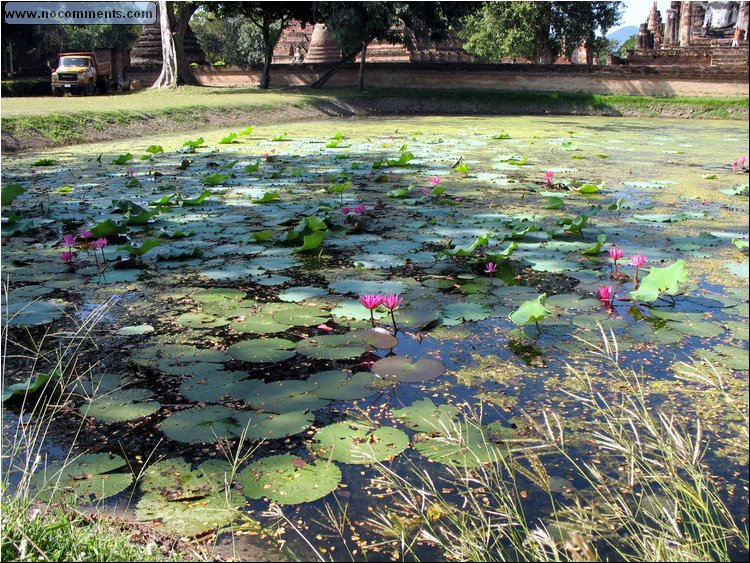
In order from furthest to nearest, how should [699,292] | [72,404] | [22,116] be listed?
[22,116] → [699,292] → [72,404]

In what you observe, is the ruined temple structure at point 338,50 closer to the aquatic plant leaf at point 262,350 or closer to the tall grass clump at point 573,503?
the aquatic plant leaf at point 262,350

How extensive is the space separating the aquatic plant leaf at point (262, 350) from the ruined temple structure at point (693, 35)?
18524 mm

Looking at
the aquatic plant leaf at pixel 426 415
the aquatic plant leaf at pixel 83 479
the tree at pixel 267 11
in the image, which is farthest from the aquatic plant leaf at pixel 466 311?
the tree at pixel 267 11

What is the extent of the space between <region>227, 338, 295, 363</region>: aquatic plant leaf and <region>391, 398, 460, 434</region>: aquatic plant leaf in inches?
20.9

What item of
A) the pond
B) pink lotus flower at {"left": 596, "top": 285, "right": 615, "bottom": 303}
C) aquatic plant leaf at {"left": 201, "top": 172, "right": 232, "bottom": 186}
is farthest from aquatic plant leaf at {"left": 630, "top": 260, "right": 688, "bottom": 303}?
aquatic plant leaf at {"left": 201, "top": 172, "right": 232, "bottom": 186}

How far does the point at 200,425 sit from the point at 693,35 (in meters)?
32.1

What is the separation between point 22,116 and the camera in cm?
961

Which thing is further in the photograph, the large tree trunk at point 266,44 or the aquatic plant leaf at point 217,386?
the large tree trunk at point 266,44

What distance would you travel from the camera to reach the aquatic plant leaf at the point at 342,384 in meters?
2.06

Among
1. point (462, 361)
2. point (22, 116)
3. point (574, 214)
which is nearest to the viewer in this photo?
point (462, 361)

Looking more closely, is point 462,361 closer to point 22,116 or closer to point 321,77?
point 22,116

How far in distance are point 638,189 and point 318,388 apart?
4.38 m

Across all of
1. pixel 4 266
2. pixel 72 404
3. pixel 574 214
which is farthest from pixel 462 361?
pixel 574 214

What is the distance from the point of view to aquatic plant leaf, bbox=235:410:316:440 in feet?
6.03
